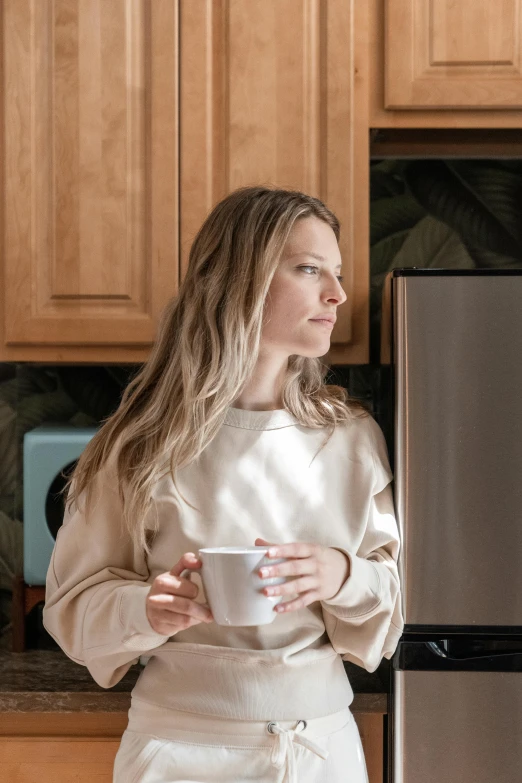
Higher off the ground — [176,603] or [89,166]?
[89,166]

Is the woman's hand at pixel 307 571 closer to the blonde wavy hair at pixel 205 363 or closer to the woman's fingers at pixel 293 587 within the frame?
the woman's fingers at pixel 293 587

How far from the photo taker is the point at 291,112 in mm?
1564

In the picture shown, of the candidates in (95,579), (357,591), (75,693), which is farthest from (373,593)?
(75,693)

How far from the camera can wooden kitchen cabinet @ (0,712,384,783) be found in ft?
4.68

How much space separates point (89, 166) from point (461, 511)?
91 centimetres

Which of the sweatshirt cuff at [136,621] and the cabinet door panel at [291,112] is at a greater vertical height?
the cabinet door panel at [291,112]

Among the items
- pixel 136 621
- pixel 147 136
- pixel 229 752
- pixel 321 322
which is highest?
pixel 147 136

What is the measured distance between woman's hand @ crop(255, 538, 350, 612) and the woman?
1 cm

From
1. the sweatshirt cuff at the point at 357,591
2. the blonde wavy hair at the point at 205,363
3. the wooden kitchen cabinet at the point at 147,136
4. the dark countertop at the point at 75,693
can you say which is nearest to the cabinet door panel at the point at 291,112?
the wooden kitchen cabinet at the point at 147,136

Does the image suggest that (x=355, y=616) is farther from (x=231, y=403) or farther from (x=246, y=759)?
(x=231, y=403)

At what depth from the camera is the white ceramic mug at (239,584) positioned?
3.05 ft

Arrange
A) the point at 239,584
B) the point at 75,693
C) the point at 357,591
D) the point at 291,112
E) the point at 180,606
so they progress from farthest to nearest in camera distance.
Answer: the point at 291,112 → the point at 75,693 → the point at 357,591 → the point at 180,606 → the point at 239,584

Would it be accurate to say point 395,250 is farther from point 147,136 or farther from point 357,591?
point 357,591

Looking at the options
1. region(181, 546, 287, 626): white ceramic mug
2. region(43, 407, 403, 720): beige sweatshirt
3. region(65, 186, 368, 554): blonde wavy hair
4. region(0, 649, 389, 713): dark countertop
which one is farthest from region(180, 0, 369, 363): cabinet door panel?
region(181, 546, 287, 626): white ceramic mug
